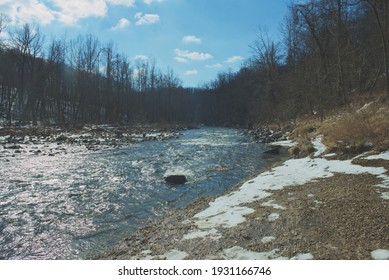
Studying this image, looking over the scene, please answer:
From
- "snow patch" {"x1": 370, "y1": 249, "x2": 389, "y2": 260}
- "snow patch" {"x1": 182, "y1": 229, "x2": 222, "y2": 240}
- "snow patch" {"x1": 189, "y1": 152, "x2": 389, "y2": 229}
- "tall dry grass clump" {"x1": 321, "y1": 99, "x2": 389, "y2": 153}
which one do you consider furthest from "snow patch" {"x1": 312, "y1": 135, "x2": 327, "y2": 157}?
"snow patch" {"x1": 370, "y1": 249, "x2": 389, "y2": 260}

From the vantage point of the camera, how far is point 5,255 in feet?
18.9

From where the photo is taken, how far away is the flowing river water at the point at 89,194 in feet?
21.1

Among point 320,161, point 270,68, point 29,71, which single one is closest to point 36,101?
point 29,71

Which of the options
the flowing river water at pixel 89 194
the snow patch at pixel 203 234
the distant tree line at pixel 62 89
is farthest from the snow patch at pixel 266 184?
the distant tree line at pixel 62 89

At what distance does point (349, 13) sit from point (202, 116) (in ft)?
254

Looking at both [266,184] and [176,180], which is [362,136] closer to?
[266,184]

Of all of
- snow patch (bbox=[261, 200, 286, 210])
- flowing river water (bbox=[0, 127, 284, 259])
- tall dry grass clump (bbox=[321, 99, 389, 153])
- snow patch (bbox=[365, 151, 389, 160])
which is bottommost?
flowing river water (bbox=[0, 127, 284, 259])

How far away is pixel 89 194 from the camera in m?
9.86

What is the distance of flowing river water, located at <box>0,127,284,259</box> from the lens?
6.43 m

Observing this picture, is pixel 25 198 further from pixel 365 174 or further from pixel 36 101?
pixel 36 101

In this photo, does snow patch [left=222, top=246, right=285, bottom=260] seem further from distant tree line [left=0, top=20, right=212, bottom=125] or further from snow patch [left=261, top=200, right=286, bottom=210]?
distant tree line [left=0, top=20, right=212, bottom=125]

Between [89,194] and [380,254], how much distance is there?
8.16 meters

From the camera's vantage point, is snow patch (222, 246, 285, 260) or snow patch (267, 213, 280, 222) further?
snow patch (267, 213, 280, 222)

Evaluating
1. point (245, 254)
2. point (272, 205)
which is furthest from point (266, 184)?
point (245, 254)
